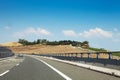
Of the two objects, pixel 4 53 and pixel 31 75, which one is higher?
pixel 4 53

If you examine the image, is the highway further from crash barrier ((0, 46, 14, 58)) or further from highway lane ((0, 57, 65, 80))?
crash barrier ((0, 46, 14, 58))

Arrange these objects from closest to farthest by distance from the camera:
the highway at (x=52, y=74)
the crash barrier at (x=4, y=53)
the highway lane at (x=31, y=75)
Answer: the highway lane at (x=31, y=75)
the highway at (x=52, y=74)
the crash barrier at (x=4, y=53)

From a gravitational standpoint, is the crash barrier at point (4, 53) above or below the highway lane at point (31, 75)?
above

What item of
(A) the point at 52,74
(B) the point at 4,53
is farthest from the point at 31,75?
(B) the point at 4,53

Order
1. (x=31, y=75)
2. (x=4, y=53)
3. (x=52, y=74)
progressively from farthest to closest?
(x=4, y=53)
(x=52, y=74)
(x=31, y=75)

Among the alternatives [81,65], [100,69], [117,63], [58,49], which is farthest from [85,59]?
[58,49]

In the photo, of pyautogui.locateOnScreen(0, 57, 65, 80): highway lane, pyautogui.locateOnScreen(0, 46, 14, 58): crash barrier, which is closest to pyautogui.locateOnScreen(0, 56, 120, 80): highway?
pyautogui.locateOnScreen(0, 57, 65, 80): highway lane

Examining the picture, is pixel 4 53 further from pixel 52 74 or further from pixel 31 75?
pixel 31 75

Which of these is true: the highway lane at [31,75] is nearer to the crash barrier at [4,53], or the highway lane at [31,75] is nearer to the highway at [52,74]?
the highway at [52,74]

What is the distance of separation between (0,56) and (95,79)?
1371 inches

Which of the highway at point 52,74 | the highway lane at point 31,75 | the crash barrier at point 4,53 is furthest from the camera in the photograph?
the crash barrier at point 4,53

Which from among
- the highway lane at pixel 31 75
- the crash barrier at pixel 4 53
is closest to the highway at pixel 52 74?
the highway lane at pixel 31 75

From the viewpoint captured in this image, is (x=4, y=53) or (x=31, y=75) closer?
(x=31, y=75)

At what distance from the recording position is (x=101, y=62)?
22.2 metres
